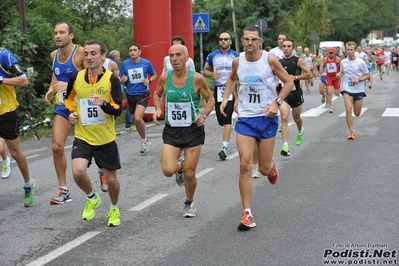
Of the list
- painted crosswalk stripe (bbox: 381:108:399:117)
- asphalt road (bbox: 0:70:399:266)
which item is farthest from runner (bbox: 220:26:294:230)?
painted crosswalk stripe (bbox: 381:108:399:117)

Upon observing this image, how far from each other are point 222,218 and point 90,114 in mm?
1706

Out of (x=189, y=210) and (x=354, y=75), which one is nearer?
(x=189, y=210)

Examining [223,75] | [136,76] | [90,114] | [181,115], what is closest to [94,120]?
[90,114]

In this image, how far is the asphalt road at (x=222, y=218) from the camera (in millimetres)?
6477

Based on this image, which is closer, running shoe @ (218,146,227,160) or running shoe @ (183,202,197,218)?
running shoe @ (183,202,197,218)

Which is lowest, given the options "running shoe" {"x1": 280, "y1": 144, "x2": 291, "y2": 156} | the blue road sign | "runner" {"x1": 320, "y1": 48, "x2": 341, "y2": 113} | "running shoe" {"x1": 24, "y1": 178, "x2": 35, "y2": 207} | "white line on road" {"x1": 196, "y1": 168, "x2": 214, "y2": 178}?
"white line on road" {"x1": 196, "y1": 168, "x2": 214, "y2": 178}

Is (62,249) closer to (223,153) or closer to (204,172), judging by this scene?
(204,172)

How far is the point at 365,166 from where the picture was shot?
1145 centimetres

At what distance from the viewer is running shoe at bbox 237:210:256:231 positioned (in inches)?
287

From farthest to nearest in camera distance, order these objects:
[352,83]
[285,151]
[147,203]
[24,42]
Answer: [24,42] < [352,83] < [285,151] < [147,203]

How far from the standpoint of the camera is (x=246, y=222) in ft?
24.0

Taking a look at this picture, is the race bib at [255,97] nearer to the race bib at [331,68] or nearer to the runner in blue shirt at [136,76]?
the runner in blue shirt at [136,76]

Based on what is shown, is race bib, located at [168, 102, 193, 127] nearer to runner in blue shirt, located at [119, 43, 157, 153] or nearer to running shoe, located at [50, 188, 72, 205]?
running shoe, located at [50, 188, 72, 205]

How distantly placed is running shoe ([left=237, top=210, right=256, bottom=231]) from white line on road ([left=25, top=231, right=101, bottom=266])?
1364 mm
